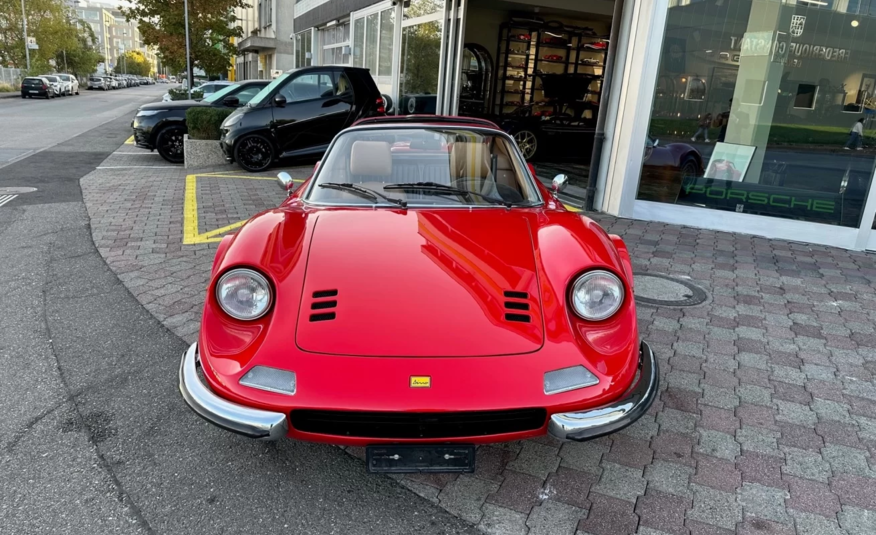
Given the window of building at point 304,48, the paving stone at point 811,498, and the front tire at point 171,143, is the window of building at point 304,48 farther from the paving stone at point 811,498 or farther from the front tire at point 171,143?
the paving stone at point 811,498

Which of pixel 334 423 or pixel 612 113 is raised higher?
pixel 612 113

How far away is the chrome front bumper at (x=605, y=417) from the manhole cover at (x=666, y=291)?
2287mm

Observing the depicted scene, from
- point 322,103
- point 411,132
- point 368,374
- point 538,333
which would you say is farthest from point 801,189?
point 322,103

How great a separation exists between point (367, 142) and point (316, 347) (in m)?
1.77

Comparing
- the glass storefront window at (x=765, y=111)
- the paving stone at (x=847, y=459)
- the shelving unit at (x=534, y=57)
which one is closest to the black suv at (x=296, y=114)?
the glass storefront window at (x=765, y=111)

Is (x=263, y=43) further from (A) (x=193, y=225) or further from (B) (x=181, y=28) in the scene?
(A) (x=193, y=225)

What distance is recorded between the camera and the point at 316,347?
2.25 meters

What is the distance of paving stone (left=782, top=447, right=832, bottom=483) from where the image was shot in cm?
266

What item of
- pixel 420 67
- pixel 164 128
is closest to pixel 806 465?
pixel 164 128

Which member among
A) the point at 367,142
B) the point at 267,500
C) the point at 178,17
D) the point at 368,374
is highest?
the point at 178,17

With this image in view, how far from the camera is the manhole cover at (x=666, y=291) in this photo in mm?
4629

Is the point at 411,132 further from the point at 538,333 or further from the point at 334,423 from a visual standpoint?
the point at 334,423

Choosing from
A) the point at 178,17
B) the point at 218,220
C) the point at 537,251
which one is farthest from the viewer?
the point at 178,17

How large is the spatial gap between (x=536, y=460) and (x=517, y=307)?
787mm
